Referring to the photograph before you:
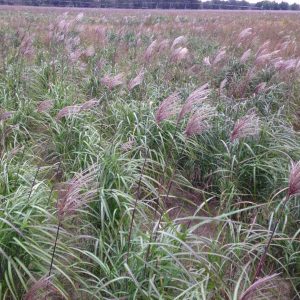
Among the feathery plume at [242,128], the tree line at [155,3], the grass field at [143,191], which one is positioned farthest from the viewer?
the tree line at [155,3]

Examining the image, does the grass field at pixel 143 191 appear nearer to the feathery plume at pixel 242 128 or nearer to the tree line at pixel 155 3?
the feathery plume at pixel 242 128

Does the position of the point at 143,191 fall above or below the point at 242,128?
below

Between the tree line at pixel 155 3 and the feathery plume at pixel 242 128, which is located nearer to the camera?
the feathery plume at pixel 242 128

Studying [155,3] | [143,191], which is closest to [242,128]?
[143,191]

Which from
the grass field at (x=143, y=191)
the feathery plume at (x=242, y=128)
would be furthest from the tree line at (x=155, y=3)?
the feathery plume at (x=242, y=128)

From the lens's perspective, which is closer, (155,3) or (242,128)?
(242,128)

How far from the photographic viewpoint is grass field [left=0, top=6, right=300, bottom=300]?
271 centimetres

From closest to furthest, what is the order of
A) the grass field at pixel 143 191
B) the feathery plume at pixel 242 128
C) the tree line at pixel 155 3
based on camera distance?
the grass field at pixel 143 191
the feathery plume at pixel 242 128
the tree line at pixel 155 3

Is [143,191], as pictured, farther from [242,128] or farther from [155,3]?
[155,3]

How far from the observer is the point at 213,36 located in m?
14.5

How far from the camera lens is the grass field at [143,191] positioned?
2.71m

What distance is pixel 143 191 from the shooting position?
4.26 m

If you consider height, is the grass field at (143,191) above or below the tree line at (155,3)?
above

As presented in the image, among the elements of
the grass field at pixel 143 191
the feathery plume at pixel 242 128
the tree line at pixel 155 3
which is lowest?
the tree line at pixel 155 3
